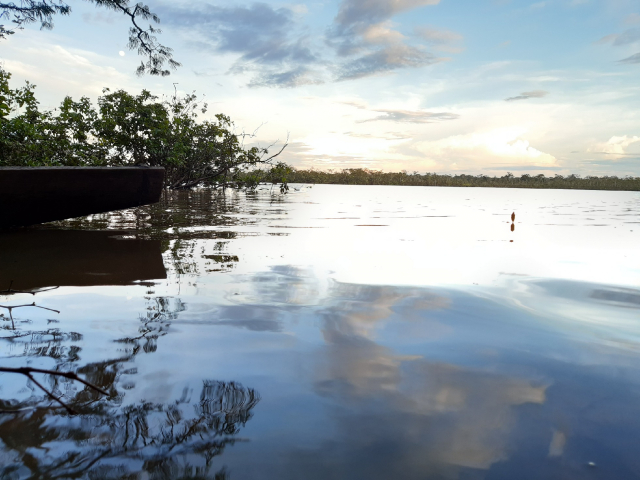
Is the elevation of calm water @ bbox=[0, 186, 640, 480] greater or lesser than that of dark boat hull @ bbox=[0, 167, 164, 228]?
lesser

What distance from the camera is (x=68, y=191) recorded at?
6.86m

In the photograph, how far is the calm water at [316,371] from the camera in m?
1.71

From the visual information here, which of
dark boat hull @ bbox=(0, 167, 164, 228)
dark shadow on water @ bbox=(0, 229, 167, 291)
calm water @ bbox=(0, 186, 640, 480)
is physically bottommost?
calm water @ bbox=(0, 186, 640, 480)

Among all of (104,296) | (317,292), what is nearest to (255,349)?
(317,292)

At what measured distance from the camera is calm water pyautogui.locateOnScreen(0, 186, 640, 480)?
67.4 inches

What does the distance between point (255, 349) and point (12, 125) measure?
10536 millimetres

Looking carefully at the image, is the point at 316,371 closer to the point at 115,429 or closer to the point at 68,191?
the point at 115,429

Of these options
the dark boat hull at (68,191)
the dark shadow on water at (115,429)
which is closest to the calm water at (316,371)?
the dark shadow on water at (115,429)

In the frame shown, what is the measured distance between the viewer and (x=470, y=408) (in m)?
2.09

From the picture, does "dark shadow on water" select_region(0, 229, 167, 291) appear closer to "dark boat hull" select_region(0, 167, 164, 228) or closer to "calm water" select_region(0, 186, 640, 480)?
"calm water" select_region(0, 186, 640, 480)

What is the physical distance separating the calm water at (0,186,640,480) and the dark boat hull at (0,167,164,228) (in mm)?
1248

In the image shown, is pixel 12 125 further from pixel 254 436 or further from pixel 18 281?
pixel 254 436

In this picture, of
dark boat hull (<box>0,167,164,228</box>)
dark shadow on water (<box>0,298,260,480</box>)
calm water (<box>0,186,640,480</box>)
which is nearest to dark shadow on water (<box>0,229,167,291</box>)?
calm water (<box>0,186,640,480</box>)

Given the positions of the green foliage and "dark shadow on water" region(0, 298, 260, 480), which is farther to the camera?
the green foliage
